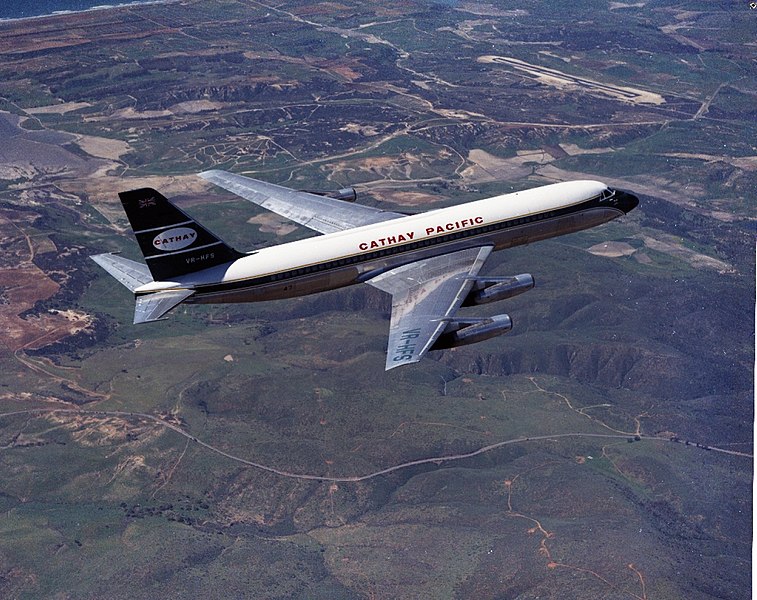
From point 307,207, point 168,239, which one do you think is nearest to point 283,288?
point 168,239

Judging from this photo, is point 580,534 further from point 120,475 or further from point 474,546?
point 120,475

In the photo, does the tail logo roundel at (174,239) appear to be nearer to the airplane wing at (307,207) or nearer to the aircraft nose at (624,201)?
the airplane wing at (307,207)

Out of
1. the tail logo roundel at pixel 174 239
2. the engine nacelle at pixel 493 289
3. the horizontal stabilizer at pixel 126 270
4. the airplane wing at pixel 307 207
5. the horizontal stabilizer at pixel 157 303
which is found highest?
the tail logo roundel at pixel 174 239

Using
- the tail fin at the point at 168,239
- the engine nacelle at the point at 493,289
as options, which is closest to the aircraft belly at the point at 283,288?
the tail fin at the point at 168,239

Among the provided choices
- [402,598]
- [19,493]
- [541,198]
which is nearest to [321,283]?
[541,198]

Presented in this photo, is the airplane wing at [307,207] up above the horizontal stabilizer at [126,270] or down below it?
below

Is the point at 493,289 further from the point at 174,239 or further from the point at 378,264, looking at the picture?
the point at 174,239

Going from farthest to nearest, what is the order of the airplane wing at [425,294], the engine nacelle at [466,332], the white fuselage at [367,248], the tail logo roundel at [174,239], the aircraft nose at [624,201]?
1. the aircraft nose at [624,201]
2. the white fuselage at [367,248]
3. the tail logo roundel at [174,239]
4. the engine nacelle at [466,332]
5. the airplane wing at [425,294]

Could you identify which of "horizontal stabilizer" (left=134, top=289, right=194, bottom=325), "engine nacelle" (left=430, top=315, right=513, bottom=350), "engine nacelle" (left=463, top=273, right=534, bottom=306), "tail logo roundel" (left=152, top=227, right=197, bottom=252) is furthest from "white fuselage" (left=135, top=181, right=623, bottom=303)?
"engine nacelle" (left=430, top=315, right=513, bottom=350)

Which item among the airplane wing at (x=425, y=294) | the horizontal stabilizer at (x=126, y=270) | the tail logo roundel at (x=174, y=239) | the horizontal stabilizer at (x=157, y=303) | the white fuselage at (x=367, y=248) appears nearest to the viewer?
the airplane wing at (x=425, y=294)
